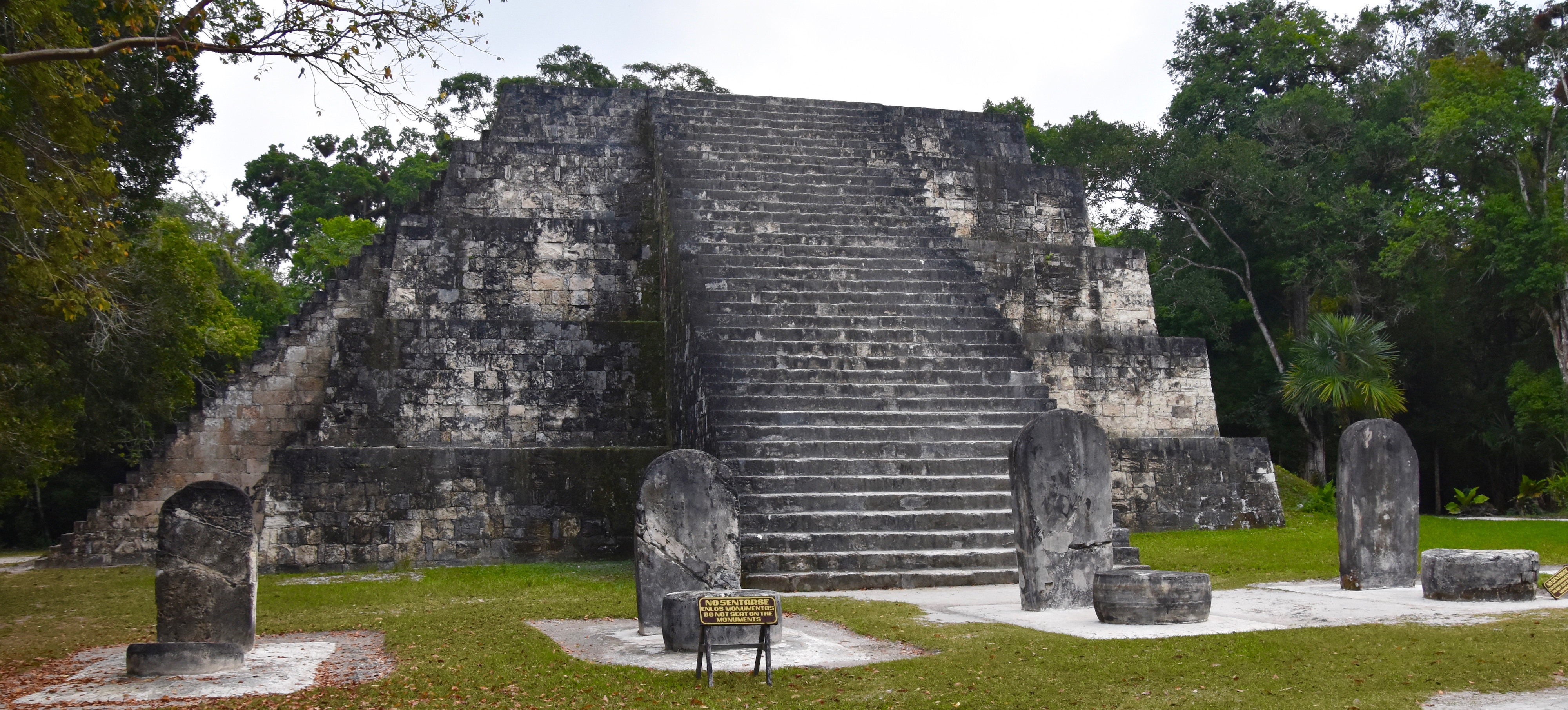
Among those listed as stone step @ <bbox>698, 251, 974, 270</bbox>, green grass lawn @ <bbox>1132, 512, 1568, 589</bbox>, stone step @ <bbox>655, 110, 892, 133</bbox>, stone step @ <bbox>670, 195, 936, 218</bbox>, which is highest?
stone step @ <bbox>655, 110, 892, 133</bbox>

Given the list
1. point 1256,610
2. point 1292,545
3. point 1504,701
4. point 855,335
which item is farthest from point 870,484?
point 1504,701

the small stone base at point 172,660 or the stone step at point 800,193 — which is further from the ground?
the stone step at point 800,193

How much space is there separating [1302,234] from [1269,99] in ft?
12.4

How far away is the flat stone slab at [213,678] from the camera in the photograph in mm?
5801

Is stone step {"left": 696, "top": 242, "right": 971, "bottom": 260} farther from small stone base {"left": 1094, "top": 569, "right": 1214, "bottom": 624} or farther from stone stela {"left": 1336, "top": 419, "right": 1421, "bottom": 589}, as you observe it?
small stone base {"left": 1094, "top": 569, "right": 1214, "bottom": 624}

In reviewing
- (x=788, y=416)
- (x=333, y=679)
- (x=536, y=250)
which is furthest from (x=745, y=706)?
(x=536, y=250)

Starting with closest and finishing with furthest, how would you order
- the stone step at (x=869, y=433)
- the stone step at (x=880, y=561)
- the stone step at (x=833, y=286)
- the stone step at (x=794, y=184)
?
1. the stone step at (x=880, y=561)
2. the stone step at (x=869, y=433)
3. the stone step at (x=833, y=286)
4. the stone step at (x=794, y=184)

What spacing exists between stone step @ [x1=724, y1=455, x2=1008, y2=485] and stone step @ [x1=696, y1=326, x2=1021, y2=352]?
5.79ft

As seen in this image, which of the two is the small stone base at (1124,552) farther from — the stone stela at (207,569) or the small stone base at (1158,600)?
the stone stela at (207,569)

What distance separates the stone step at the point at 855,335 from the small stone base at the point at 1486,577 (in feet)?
17.5

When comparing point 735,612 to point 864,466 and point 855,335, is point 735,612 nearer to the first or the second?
point 864,466

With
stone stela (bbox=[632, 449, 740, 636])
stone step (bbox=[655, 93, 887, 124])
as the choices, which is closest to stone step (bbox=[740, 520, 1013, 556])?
stone stela (bbox=[632, 449, 740, 636])

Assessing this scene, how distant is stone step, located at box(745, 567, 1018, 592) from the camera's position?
940 cm

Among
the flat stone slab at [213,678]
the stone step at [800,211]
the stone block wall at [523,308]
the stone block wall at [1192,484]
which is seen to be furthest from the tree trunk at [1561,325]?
the flat stone slab at [213,678]
